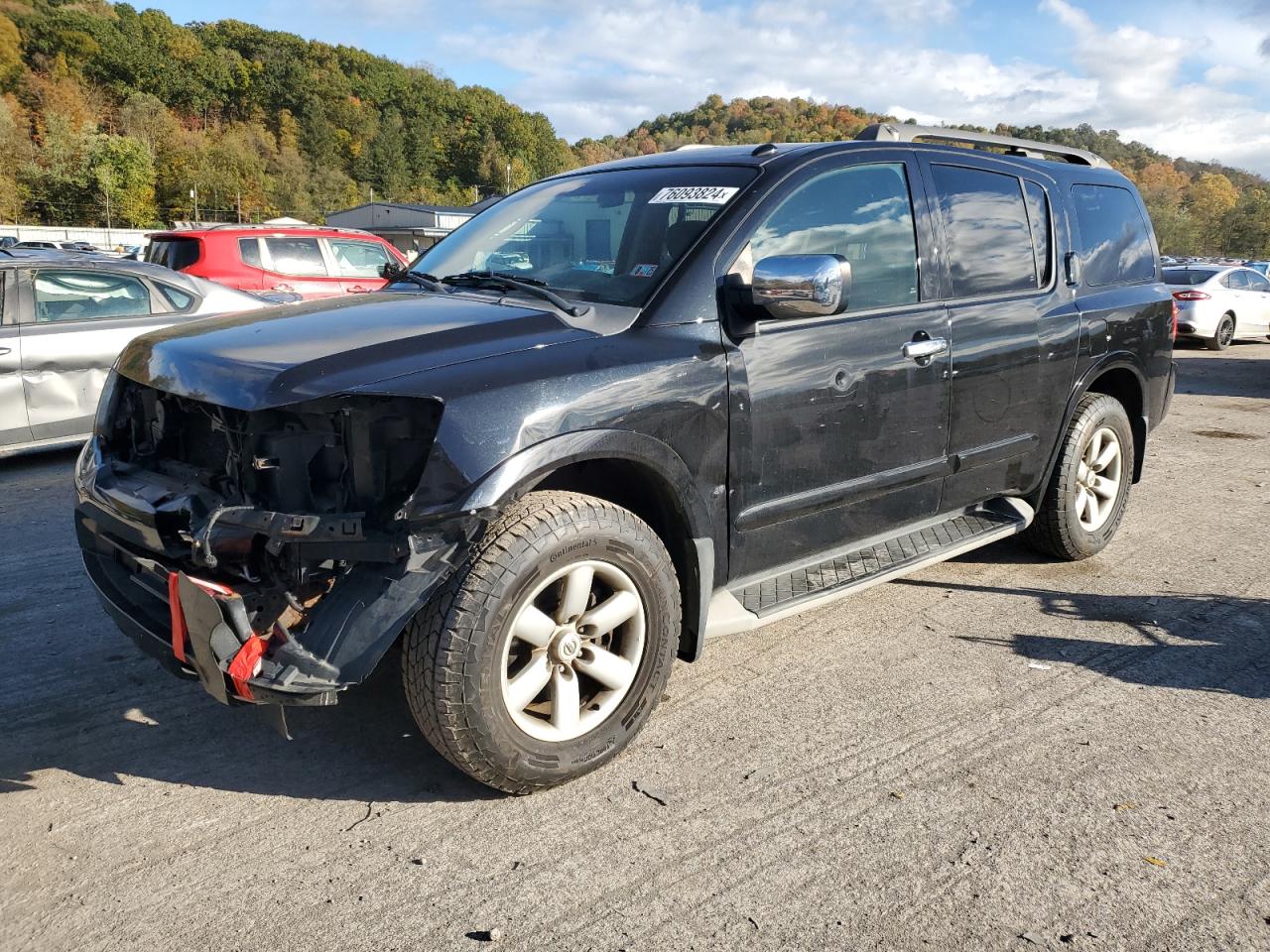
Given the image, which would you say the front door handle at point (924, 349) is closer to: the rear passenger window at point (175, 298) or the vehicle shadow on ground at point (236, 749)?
the vehicle shadow on ground at point (236, 749)

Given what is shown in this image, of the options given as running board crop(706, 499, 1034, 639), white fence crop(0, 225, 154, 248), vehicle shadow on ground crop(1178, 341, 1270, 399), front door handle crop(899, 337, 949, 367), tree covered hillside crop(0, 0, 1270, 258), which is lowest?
vehicle shadow on ground crop(1178, 341, 1270, 399)

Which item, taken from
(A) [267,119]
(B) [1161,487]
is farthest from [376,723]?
(A) [267,119]

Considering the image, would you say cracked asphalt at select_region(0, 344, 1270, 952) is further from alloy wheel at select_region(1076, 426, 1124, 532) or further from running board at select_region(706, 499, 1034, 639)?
alloy wheel at select_region(1076, 426, 1124, 532)

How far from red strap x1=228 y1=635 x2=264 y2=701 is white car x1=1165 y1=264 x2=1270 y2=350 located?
18.0 meters

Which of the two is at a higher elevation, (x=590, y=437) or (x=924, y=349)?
(x=924, y=349)

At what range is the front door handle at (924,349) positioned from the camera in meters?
3.64

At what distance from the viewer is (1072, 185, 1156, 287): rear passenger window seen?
4.74 meters

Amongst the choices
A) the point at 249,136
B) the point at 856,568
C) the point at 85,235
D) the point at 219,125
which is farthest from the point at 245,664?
the point at 219,125

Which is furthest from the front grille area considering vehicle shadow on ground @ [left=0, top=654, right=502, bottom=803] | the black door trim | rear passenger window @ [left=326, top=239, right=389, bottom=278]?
rear passenger window @ [left=326, top=239, right=389, bottom=278]

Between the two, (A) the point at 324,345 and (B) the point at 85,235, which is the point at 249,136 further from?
(A) the point at 324,345

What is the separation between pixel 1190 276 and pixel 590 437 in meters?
18.3

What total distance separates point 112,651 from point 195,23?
152 meters

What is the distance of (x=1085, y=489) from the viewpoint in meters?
4.92

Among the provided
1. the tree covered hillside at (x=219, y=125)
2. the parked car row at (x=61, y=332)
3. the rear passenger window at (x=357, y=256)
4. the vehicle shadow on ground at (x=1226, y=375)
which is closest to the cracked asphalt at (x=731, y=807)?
the parked car row at (x=61, y=332)
